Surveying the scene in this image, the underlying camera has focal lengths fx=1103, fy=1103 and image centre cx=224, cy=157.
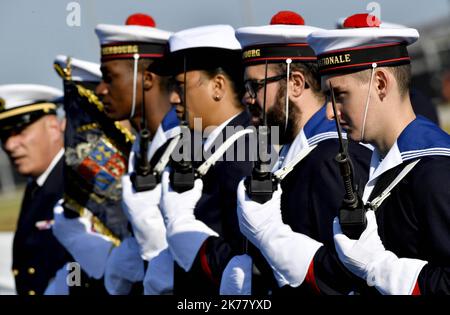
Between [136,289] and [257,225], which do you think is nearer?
[257,225]

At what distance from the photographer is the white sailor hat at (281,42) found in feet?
16.7

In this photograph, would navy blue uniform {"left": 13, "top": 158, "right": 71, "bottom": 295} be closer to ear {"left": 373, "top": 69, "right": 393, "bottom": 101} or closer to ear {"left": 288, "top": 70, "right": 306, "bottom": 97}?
ear {"left": 288, "top": 70, "right": 306, "bottom": 97}

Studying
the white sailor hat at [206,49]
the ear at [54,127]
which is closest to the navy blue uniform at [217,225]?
the white sailor hat at [206,49]

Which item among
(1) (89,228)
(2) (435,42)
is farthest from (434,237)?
(2) (435,42)

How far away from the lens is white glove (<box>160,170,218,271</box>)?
5.20 metres

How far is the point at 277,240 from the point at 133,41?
2384 mm

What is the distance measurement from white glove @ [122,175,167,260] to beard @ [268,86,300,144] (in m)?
0.97

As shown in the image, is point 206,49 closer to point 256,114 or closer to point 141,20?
point 256,114

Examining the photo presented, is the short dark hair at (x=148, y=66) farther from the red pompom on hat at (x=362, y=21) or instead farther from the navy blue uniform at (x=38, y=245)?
the red pompom on hat at (x=362, y=21)

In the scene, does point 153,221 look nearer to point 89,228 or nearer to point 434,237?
point 89,228

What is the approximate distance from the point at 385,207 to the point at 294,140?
0.82 meters

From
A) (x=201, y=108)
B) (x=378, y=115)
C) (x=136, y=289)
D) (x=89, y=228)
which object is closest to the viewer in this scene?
(x=378, y=115)

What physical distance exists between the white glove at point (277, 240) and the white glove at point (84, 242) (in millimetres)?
2202

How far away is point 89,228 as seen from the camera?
22.4 feet
